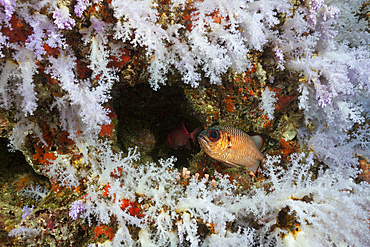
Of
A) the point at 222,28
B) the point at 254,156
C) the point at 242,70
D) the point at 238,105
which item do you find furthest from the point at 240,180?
the point at 222,28

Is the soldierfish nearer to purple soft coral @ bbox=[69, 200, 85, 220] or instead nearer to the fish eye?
the fish eye

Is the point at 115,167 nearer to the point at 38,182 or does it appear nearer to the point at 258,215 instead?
the point at 38,182

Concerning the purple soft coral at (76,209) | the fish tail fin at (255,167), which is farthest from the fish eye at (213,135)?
the purple soft coral at (76,209)

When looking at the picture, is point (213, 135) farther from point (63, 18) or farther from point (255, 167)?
point (63, 18)

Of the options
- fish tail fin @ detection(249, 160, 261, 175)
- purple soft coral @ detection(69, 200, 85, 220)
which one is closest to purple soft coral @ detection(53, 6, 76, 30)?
purple soft coral @ detection(69, 200, 85, 220)

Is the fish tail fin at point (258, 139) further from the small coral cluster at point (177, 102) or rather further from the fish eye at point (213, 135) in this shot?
the fish eye at point (213, 135)
